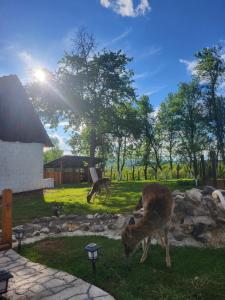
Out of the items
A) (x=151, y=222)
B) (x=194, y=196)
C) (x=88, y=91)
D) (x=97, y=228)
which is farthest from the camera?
(x=88, y=91)

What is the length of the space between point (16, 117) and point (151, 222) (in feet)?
60.0

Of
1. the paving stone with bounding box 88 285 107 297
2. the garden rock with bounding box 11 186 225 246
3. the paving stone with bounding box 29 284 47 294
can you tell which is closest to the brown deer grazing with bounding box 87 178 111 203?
the garden rock with bounding box 11 186 225 246

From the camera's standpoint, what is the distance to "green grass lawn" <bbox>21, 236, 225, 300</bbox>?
5906 mm

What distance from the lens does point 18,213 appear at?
1548 centimetres

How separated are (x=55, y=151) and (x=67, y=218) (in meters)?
88.1

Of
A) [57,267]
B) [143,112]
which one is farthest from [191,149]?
[57,267]

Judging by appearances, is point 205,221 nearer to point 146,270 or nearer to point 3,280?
point 146,270

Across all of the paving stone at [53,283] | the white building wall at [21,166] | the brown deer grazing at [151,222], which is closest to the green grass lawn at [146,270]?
the brown deer grazing at [151,222]

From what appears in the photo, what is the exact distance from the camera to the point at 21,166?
73.8 ft

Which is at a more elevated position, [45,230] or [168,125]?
[168,125]

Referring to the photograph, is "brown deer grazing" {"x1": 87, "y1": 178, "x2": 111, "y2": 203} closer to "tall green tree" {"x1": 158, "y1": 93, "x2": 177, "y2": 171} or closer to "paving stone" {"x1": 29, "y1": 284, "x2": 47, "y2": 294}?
"paving stone" {"x1": 29, "y1": 284, "x2": 47, "y2": 294}

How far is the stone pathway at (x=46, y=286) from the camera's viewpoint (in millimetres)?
5953

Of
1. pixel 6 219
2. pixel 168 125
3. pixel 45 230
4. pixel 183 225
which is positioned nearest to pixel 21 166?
pixel 45 230

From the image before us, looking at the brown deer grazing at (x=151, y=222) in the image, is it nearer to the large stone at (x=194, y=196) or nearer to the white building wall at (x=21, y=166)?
the large stone at (x=194, y=196)
